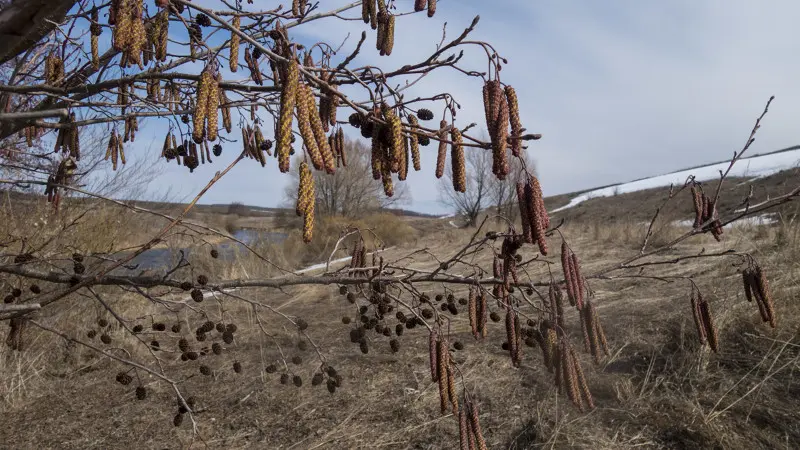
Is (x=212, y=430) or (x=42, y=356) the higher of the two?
(x=42, y=356)

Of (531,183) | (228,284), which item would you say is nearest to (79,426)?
(228,284)

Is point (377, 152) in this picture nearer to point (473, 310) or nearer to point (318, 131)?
point (318, 131)

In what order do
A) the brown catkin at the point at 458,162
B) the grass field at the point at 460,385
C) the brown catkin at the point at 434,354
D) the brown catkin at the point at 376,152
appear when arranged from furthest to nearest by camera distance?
the grass field at the point at 460,385
the brown catkin at the point at 434,354
the brown catkin at the point at 458,162
the brown catkin at the point at 376,152

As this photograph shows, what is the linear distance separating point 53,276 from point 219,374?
120 inches

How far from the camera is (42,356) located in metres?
4.82

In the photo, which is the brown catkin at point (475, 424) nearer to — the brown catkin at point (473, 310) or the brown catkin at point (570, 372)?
the brown catkin at point (570, 372)

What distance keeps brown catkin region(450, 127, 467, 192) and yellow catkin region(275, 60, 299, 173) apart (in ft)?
1.72

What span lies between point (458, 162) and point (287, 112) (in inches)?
23.8

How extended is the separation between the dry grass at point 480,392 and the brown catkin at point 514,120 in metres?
1.94

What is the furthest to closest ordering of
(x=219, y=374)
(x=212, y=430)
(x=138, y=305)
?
(x=138, y=305)
(x=219, y=374)
(x=212, y=430)

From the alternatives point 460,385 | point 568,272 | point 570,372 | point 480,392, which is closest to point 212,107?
point 568,272

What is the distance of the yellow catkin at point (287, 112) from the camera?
1.03 metres

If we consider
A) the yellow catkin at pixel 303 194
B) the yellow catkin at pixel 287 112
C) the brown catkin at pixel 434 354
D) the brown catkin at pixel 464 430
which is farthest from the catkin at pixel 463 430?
the yellow catkin at pixel 287 112

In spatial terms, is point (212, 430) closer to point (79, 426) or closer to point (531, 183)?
point (79, 426)
